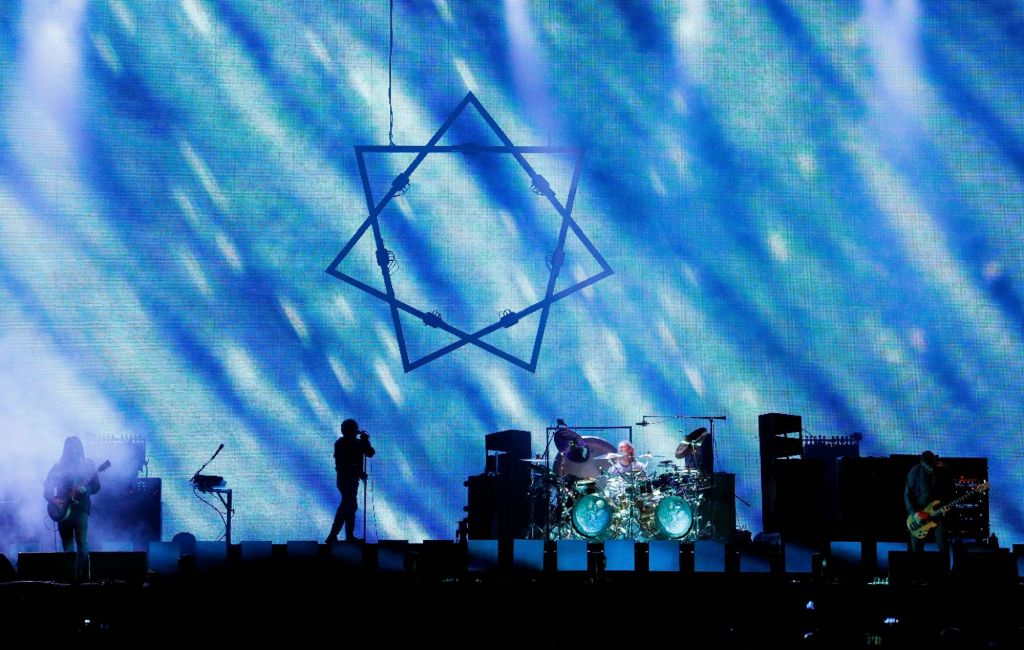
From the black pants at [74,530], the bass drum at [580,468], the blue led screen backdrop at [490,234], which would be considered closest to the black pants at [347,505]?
the blue led screen backdrop at [490,234]

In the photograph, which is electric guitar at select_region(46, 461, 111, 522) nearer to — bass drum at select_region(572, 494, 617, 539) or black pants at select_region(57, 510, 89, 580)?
black pants at select_region(57, 510, 89, 580)

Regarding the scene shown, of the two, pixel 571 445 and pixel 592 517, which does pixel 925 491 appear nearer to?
pixel 592 517

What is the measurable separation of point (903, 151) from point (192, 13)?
6544mm

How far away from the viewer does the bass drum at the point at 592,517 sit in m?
10.1

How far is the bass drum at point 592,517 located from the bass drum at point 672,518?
39 centimetres

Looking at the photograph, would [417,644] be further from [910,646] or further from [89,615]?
[910,646]

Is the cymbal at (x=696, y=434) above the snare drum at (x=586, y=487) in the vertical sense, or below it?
above

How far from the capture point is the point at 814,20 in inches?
457

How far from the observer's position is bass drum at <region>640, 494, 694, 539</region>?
10172 millimetres

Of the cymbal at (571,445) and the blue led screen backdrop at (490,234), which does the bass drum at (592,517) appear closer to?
the cymbal at (571,445)

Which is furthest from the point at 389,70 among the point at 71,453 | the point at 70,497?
the point at 70,497

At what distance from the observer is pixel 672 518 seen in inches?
401

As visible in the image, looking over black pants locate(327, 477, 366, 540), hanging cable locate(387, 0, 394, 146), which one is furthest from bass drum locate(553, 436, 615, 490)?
hanging cable locate(387, 0, 394, 146)

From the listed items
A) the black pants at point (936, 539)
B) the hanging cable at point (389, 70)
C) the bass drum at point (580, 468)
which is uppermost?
the hanging cable at point (389, 70)
